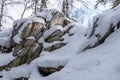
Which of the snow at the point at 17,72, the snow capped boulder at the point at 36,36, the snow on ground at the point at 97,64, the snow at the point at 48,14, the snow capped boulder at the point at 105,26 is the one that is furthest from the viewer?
the snow at the point at 48,14

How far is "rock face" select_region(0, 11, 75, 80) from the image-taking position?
51.0ft

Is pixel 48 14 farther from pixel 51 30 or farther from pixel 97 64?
pixel 97 64

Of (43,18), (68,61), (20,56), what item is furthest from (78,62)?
(43,18)

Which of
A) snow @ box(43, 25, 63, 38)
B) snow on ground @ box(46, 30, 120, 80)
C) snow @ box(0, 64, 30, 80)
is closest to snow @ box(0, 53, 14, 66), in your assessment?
snow @ box(0, 64, 30, 80)

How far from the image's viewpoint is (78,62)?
440 inches

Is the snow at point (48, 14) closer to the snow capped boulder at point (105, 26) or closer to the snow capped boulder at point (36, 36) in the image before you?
the snow capped boulder at point (36, 36)

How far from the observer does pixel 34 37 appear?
16.7m

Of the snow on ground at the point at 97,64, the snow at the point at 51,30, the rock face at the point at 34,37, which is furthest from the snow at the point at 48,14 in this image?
the snow on ground at the point at 97,64

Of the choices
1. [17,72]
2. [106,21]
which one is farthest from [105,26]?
[17,72]

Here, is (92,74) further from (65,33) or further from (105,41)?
(65,33)

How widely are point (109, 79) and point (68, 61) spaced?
3.90 metres

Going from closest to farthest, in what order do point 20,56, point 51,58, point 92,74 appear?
point 92,74
point 51,58
point 20,56

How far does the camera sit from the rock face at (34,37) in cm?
1555

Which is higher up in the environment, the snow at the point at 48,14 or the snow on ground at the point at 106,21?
the snow on ground at the point at 106,21
